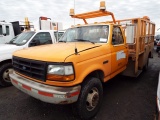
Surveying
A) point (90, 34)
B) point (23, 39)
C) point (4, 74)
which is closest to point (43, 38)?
point (23, 39)

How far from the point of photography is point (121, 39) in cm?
424

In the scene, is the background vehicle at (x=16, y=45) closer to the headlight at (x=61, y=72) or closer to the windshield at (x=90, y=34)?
the windshield at (x=90, y=34)

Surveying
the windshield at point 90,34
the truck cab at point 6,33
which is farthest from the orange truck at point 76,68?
the truck cab at point 6,33

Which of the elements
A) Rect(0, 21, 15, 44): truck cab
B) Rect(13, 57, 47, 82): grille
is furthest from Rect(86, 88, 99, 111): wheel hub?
Rect(0, 21, 15, 44): truck cab

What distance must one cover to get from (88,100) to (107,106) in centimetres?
85

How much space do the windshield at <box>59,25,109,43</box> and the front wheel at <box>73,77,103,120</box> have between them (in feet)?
3.70

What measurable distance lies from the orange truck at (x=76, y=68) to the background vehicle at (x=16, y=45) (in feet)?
5.37

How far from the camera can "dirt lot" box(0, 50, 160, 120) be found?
3.19m

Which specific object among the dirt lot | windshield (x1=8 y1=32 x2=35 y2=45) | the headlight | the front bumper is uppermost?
windshield (x1=8 y1=32 x2=35 y2=45)

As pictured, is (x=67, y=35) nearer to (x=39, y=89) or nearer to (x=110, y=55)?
(x=110, y=55)

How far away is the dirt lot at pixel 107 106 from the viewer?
125 inches

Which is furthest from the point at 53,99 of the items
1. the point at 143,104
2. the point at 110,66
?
the point at 143,104

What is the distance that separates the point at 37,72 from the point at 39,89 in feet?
1.03

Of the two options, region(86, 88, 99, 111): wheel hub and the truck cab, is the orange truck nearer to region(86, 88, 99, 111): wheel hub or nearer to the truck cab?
region(86, 88, 99, 111): wheel hub
